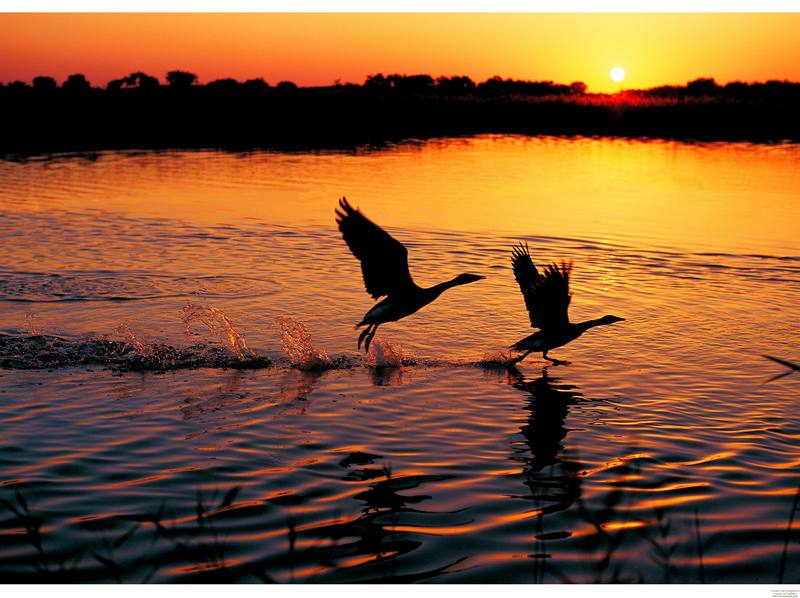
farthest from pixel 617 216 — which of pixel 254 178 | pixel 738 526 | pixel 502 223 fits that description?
pixel 738 526

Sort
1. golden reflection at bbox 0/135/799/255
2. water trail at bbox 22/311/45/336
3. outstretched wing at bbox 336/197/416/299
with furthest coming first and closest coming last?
golden reflection at bbox 0/135/799/255 → water trail at bbox 22/311/45/336 → outstretched wing at bbox 336/197/416/299

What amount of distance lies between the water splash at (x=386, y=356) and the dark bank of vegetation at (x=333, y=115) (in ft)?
92.0

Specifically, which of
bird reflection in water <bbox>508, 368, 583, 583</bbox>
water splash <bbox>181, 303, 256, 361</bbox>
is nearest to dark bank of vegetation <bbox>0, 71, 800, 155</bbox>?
water splash <bbox>181, 303, 256, 361</bbox>

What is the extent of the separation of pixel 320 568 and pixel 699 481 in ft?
10.6

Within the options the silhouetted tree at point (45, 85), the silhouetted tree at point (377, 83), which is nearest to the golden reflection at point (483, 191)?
the silhouetted tree at point (45, 85)

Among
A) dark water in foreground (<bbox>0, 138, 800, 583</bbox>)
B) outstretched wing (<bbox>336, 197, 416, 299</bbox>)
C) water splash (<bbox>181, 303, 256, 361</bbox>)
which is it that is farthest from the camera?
water splash (<bbox>181, 303, 256, 361</bbox>)

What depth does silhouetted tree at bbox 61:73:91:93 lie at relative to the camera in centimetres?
5969

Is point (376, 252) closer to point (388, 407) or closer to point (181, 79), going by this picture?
point (388, 407)

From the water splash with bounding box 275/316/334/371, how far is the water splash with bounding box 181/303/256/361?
1.44 feet

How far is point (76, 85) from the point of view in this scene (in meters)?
61.7

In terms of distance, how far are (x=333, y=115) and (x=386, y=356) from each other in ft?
161

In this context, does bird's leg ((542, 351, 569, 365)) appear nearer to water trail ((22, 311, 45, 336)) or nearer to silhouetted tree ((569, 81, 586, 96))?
water trail ((22, 311, 45, 336))

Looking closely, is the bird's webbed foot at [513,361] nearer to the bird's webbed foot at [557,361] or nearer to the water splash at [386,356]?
the bird's webbed foot at [557,361]

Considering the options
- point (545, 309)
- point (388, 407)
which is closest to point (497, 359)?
point (545, 309)
